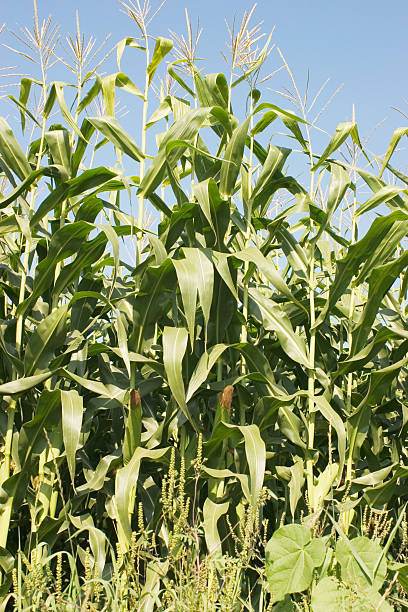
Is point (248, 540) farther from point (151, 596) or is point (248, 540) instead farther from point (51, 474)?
point (51, 474)

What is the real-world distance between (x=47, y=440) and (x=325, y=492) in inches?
43.4

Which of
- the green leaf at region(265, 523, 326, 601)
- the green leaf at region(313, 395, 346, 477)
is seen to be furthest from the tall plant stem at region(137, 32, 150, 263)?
the green leaf at region(265, 523, 326, 601)

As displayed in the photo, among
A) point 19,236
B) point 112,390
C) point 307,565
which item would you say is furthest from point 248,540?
point 19,236

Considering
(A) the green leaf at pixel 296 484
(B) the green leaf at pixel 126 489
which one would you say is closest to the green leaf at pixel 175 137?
(B) the green leaf at pixel 126 489

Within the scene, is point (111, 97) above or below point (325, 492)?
above

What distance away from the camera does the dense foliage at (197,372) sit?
2375 millimetres

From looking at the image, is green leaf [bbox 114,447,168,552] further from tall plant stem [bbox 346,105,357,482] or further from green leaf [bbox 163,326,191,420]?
tall plant stem [bbox 346,105,357,482]

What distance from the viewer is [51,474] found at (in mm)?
2631

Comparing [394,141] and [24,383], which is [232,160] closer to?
[394,141]

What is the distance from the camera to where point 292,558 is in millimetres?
2252

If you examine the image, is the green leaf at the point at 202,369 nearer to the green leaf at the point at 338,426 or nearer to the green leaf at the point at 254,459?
the green leaf at the point at 254,459

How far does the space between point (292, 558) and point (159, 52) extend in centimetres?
229

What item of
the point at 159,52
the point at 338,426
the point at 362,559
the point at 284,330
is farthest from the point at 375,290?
the point at 159,52

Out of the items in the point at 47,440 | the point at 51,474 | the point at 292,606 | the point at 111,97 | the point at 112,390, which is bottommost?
the point at 292,606
